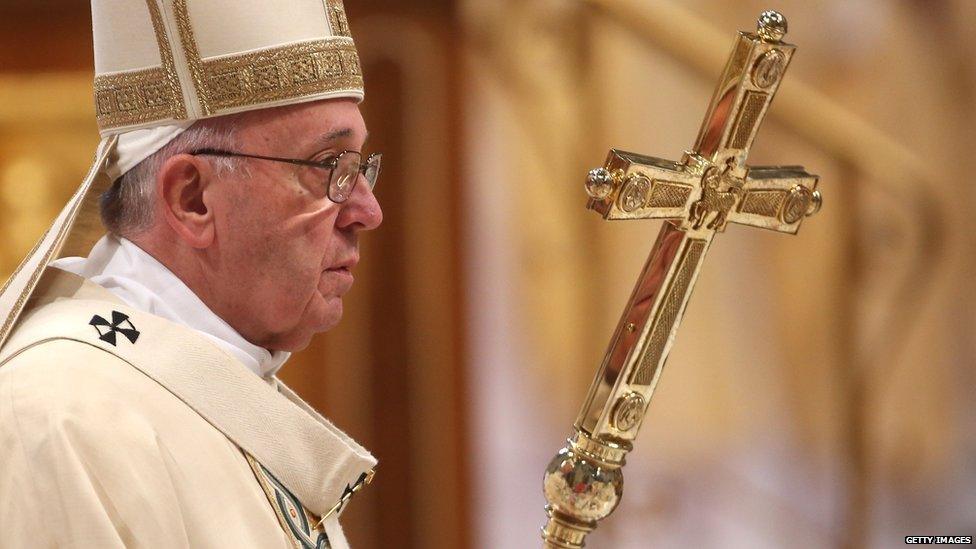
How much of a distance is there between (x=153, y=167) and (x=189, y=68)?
0.16 m

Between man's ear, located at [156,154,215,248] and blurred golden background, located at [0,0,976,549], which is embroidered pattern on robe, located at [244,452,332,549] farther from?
blurred golden background, located at [0,0,976,549]

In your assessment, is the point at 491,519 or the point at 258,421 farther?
the point at 491,519

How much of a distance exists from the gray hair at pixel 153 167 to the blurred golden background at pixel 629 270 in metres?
2.05

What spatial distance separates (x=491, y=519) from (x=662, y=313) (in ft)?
6.84

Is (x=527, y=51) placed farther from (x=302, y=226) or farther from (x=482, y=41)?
(x=302, y=226)

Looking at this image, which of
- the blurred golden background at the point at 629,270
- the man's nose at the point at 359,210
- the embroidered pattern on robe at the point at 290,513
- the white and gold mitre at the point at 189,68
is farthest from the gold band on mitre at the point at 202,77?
the blurred golden background at the point at 629,270

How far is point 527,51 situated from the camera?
12.9ft

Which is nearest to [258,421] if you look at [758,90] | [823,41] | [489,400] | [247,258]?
[247,258]

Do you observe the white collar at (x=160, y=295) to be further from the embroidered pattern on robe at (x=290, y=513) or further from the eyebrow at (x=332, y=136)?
the eyebrow at (x=332, y=136)

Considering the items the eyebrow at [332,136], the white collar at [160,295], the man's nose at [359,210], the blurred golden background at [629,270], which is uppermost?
the blurred golden background at [629,270]

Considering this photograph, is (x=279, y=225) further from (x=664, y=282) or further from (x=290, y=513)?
(x=664, y=282)

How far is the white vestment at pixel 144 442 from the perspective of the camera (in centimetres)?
159

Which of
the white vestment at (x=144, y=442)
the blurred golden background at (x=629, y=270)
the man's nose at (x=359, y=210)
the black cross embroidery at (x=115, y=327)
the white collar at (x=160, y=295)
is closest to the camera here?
the white vestment at (x=144, y=442)

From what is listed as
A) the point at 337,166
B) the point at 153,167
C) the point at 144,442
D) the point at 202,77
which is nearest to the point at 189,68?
the point at 202,77
